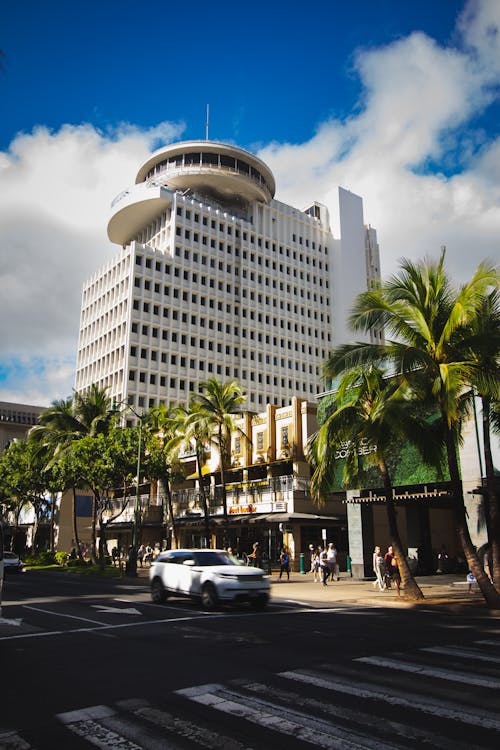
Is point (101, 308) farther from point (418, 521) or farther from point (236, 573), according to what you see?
point (236, 573)

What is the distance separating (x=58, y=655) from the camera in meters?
9.78

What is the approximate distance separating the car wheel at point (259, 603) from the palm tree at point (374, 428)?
4.71 m

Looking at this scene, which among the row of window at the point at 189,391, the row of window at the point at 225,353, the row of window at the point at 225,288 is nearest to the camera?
the row of window at the point at 189,391

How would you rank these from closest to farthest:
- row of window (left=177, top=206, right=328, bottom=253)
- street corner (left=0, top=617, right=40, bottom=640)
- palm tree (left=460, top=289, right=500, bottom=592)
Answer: street corner (left=0, top=617, right=40, bottom=640) → palm tree (left=460, top=289, right=500, bottom=592) → row of window (left=177, top=206, right=328, bottom=253)

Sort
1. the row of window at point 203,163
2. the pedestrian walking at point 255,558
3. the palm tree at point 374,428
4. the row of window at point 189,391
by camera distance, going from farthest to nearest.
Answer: the row of window at point 203,163 → the row of window at point 189,391 → the pedestrian walking at point 255,558 → the palm tree at point 374,428

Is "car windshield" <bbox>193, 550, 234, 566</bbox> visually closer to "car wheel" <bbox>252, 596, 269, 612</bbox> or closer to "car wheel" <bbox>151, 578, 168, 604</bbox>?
"car wheel" <bbox>252, 596, 269, 612</bbox>

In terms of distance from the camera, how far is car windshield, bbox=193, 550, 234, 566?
57.9 feet

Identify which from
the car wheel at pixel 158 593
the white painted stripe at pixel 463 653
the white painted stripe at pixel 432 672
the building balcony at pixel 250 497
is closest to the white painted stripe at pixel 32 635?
the car wheel at pixel 158 593

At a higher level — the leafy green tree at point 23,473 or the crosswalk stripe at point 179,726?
the leafy green tree at point 23,473

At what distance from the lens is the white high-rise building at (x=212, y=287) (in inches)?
3219

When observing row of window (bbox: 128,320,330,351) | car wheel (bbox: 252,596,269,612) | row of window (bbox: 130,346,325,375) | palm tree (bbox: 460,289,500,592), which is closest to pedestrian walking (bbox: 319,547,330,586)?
A: palm tree (bbox: 460,289,500,592)

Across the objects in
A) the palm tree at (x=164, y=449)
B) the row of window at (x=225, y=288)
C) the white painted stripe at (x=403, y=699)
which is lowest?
the white painted stripe at (x=403, y=699)

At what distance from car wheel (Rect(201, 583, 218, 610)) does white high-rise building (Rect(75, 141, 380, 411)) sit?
61010mm

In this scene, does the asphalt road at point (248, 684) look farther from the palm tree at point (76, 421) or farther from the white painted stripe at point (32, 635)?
the palm tree at point (76, 421)
